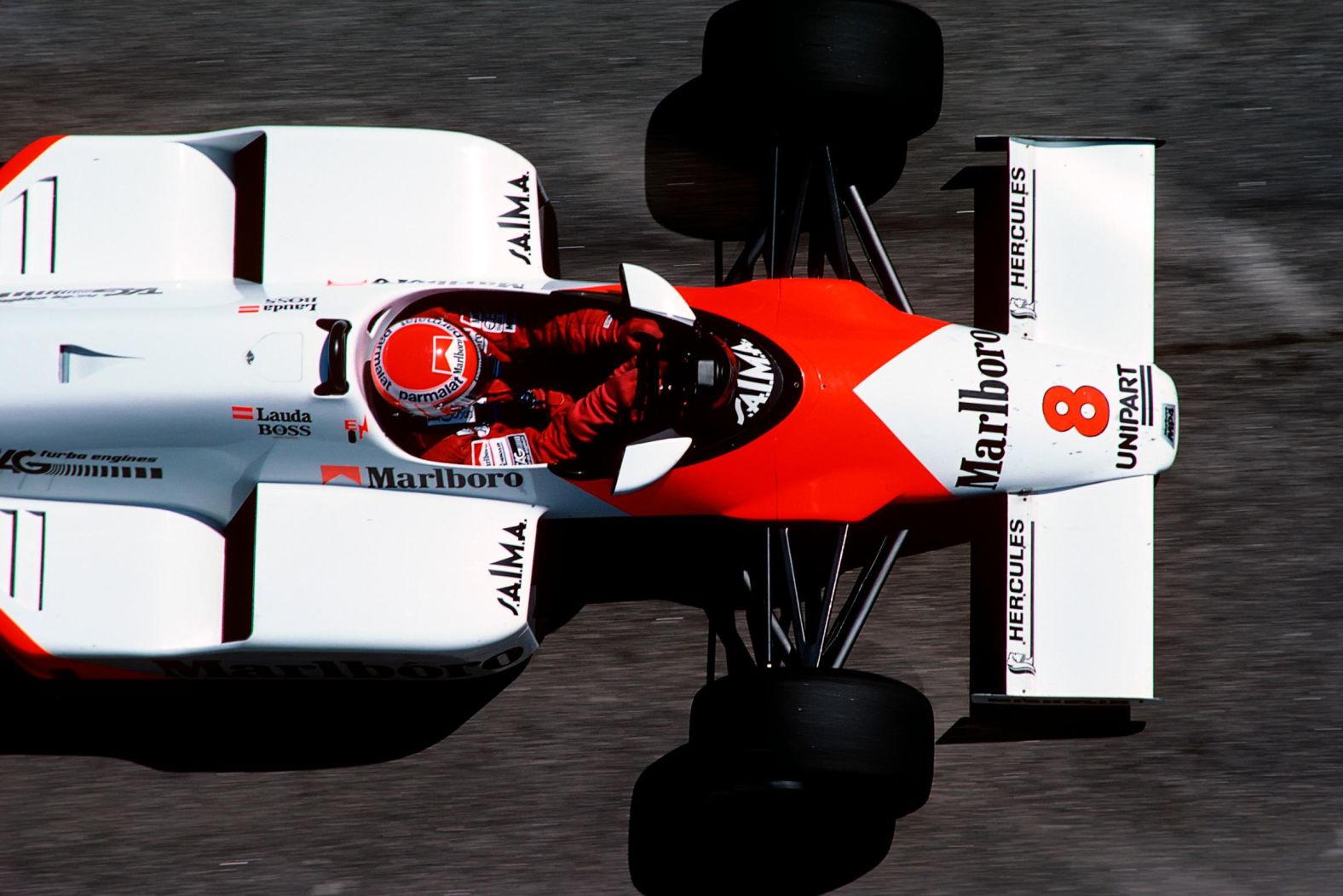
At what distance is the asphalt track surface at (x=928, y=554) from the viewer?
136 inches

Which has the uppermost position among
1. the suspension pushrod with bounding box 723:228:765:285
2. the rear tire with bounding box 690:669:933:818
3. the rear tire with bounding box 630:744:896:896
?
the suspension pushrod with bounding box 723:228:765:285

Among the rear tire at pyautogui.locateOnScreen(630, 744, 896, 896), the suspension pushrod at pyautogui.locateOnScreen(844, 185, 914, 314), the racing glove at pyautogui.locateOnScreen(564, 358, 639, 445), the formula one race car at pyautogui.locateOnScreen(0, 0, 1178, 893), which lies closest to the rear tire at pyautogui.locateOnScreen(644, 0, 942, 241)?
the formula one race car at pyautogui.locateOnScreen(0, 0, 1178, 893)

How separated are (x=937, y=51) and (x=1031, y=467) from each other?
1338mm

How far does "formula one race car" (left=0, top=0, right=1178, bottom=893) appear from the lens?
2.79 m

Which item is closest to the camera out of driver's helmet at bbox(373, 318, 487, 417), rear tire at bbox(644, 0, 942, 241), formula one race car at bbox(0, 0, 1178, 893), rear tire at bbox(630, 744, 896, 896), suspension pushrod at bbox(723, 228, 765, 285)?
driver's helmet at bbox(373, 318, 487, 417)

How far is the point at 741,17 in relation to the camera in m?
3.09

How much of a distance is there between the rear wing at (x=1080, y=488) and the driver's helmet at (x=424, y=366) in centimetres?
166

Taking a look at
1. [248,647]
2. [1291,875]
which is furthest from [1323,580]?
[248,647]

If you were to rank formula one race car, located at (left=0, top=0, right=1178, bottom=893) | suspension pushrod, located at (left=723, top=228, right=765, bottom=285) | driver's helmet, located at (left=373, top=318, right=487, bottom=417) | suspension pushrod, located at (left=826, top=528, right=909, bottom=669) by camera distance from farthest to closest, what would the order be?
1. suspension pushrod, located at (left=723, top=228, right=765, bottom=285)
2. suspension pushrod, located at (left=826, top=528, right=909, bottom=669)
3. formula one race car, located at (left=0, top=0, right=1178, bottom=893)
4. driver's helmet, located at (left=373, top=318, right=487, bottom=417)

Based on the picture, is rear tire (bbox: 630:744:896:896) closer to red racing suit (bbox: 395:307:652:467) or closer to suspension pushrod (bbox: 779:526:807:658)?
suspension pushrod (bbox: 779:526:807:658)

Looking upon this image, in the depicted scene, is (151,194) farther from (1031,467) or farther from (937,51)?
(1031,467)

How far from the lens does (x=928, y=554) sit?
3535mm

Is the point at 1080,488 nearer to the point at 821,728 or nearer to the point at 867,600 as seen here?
the point at 867,600

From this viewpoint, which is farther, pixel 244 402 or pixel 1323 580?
pixel 1323 580
